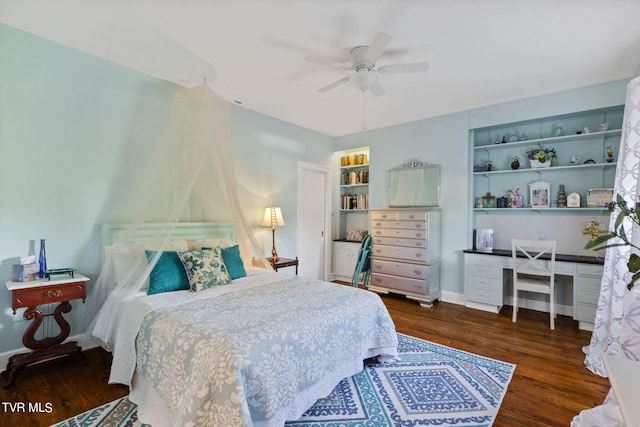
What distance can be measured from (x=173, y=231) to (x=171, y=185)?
501 millimetres

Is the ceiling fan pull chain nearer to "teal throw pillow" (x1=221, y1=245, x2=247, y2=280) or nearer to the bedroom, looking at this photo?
the bedroom

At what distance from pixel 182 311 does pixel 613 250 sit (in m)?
3.59

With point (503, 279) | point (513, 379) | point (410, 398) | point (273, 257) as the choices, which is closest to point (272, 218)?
point (273, 257)

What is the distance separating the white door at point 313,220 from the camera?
507 cm

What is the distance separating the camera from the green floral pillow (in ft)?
8.57

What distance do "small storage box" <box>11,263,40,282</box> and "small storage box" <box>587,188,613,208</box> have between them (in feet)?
18.7

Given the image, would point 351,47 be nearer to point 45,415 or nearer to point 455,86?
point 455,86

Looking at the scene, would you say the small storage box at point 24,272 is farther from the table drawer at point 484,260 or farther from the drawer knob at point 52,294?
the table drawer at point 484,260

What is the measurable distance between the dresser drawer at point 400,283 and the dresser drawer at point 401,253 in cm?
30

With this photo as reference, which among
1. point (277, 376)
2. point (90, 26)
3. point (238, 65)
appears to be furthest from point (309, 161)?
point (277, 376)

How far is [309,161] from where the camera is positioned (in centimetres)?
523

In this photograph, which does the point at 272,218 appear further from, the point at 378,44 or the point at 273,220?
the point at 378,44

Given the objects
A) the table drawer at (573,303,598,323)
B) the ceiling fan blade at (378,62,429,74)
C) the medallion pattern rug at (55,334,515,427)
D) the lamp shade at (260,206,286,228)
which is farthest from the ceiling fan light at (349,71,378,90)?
the table drawer at (573,303,598,323)

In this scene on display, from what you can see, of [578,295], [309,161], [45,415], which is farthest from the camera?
[309,161]
